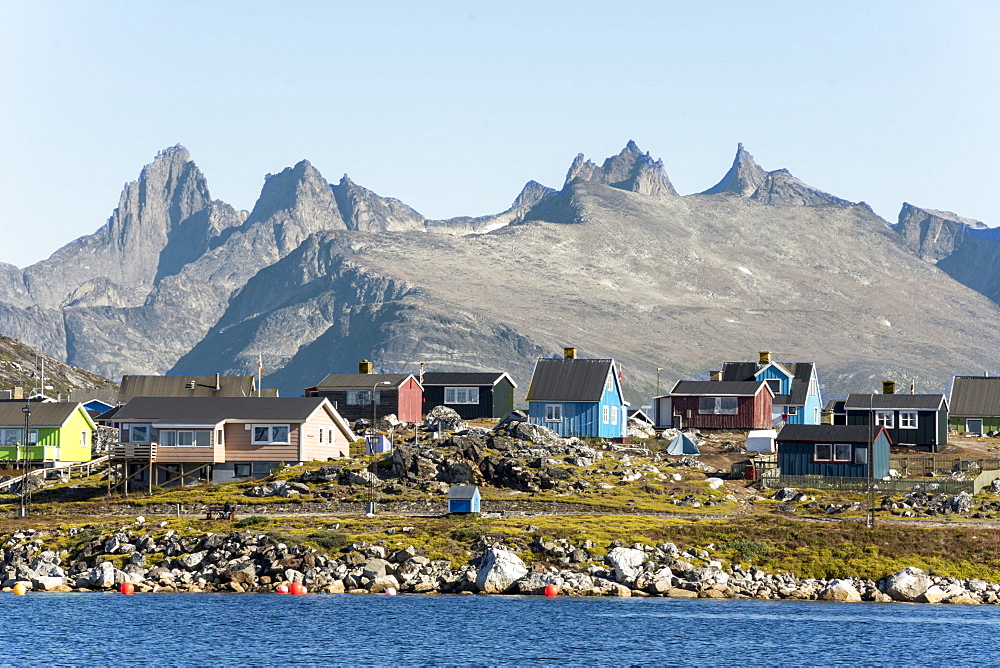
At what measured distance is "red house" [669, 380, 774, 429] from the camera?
133250 millimetres

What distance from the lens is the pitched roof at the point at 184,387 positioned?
140875mm

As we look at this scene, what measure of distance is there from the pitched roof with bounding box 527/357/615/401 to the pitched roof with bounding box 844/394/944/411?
2391 cm

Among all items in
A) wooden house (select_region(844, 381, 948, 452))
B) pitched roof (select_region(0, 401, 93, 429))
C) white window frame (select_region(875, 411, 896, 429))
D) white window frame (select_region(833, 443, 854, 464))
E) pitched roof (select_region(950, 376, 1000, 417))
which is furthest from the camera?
pitched roof (select_region(950, 376, 1000, 417))

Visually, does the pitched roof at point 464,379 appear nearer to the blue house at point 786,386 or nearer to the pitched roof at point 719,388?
the pitched roof at point 719,388

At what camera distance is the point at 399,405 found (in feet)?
427

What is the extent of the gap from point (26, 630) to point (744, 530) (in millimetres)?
37658

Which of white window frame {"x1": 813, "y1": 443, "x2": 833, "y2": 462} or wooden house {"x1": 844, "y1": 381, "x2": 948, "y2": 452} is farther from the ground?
wooden house {"x1": 844, "y1": 381, "x2": 948, "y2": 452}

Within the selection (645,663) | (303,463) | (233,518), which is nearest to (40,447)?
(303,463)

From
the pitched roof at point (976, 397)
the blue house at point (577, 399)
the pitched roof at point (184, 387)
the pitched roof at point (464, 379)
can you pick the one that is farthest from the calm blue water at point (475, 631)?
the pitched roof at point (976, 397)

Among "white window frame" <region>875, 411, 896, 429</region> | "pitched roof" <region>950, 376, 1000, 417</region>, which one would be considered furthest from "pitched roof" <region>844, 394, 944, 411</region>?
"pitched roof" <region>950, 376, 1000, 417</region>

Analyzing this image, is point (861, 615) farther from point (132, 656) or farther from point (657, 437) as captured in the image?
point (657, 437)

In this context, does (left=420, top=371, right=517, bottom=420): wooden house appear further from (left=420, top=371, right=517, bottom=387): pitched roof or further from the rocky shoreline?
the rocky shoreline

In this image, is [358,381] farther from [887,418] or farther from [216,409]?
[887,418]

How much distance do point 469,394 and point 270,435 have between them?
41409 millimetres
